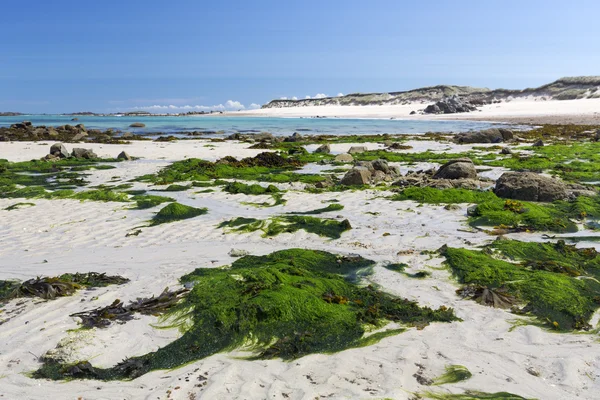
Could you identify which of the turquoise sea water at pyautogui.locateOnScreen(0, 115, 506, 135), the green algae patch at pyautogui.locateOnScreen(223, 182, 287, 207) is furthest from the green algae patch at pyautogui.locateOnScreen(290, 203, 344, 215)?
the turquoise sea water at pyautogui.locateOnScreen(0, 115, 506, 135)

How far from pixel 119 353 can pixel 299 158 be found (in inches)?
597

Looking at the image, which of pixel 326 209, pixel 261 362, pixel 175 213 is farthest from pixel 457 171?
pixel 261 362

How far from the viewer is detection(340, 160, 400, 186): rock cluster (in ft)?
39.6

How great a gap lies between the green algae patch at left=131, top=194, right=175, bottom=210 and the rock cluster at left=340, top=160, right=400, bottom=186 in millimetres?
5025

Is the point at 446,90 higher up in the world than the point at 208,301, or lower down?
higher up

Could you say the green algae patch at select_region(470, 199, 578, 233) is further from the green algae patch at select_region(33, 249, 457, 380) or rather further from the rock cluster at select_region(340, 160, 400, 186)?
the rock cluster at select_region(340, 160, 400, 186)

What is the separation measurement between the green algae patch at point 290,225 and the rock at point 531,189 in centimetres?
463

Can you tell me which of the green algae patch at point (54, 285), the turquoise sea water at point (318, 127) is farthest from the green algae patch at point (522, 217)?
the turquoise sea water at point (318, 127)

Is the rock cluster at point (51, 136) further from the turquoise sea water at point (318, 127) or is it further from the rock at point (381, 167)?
the rock at point (381, 167)

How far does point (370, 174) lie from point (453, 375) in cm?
957

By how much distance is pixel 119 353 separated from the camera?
3729 mm

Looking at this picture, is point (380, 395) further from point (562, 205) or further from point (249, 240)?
point (562, 205)

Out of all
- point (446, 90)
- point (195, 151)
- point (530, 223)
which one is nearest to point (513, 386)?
point (530, 223)

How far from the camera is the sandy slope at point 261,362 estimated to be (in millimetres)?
3162
